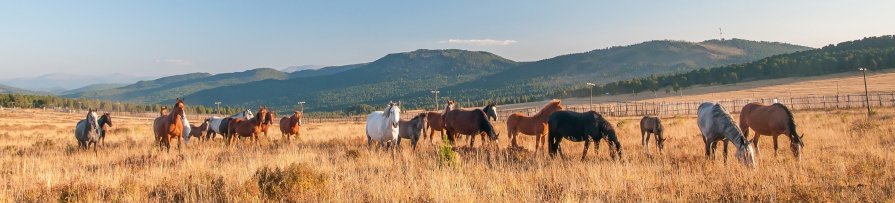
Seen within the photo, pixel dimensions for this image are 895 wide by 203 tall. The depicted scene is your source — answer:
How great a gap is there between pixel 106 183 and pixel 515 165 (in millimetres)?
7056

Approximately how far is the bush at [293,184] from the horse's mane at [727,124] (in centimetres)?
741

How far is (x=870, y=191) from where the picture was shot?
636 centimetres

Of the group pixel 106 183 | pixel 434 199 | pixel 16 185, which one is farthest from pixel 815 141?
pixel 16 185

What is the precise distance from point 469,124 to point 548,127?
418 centimetres

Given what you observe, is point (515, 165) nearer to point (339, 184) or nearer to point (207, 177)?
point (339, 184)

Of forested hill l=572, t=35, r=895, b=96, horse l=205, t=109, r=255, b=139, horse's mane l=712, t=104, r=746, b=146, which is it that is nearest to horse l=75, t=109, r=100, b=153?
horse l=205, t=109, r=255, b=139

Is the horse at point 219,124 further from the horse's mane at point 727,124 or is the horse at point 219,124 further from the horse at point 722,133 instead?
the horse's mane at point 727,124

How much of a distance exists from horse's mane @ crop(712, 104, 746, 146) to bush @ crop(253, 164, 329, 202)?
292 inches

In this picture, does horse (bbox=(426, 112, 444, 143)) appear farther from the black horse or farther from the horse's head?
the horse's head

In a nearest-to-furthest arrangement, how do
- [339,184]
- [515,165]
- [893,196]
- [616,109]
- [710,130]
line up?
[893,196]
[339,184]
[515,165]
[710,130]
[616,109]

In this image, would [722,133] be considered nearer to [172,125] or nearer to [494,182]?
[494,182]

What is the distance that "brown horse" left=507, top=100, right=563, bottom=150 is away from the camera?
15.2 meters

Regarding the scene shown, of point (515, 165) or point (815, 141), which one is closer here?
point (515, 165)

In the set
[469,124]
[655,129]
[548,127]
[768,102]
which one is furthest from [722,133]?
[768,102]
